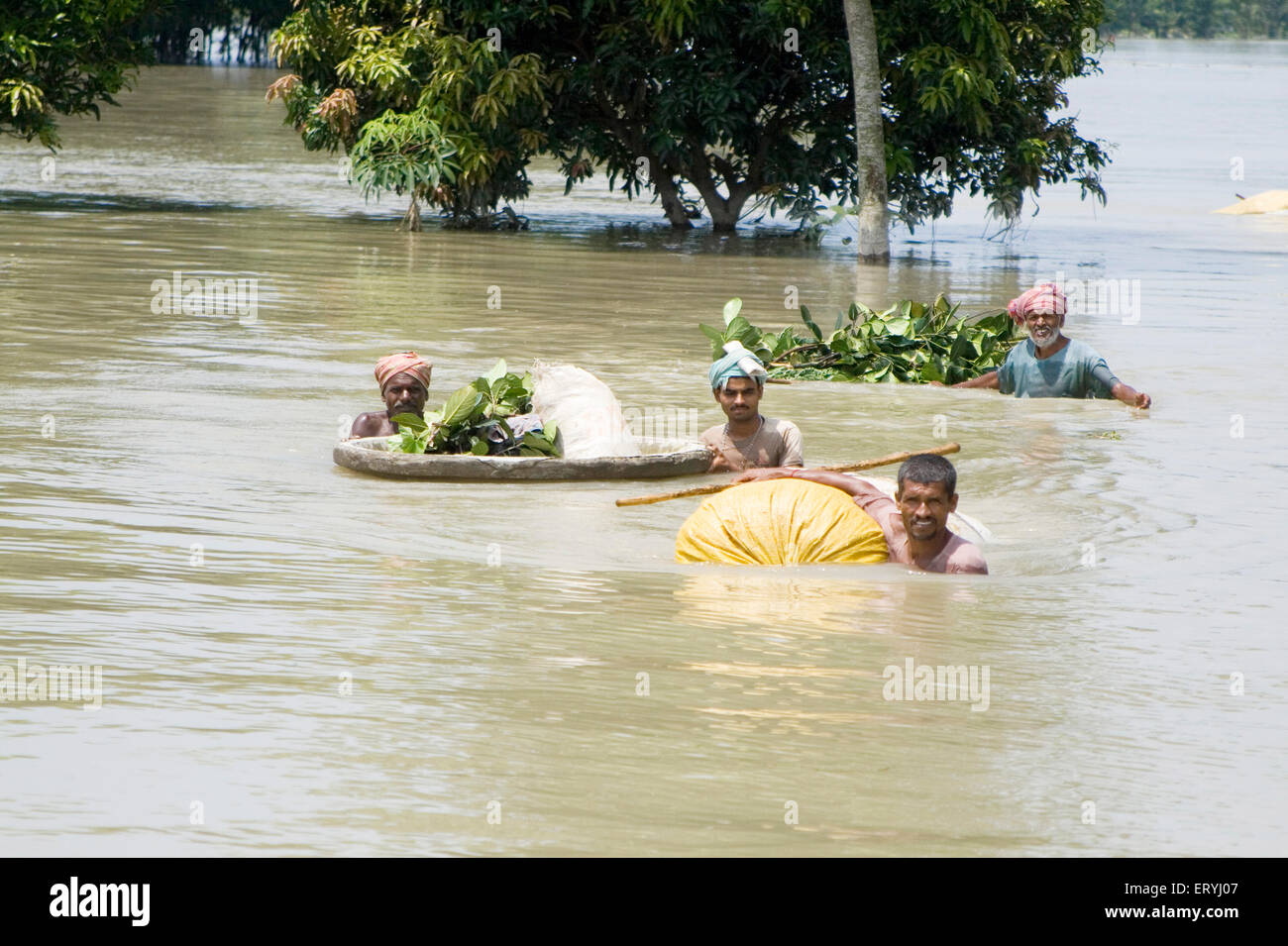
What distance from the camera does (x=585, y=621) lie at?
650cm

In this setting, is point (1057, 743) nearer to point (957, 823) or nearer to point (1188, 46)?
point (957, 823)

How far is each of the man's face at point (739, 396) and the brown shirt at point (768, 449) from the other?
13 centimetres

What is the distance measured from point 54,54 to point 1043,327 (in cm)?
1405

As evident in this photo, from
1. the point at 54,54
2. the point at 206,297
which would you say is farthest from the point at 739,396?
the point at 54,54

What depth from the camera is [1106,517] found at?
28.7 feet

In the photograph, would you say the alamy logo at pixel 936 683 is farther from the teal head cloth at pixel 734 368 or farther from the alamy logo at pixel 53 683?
the teal head cloth at pixel 734 368

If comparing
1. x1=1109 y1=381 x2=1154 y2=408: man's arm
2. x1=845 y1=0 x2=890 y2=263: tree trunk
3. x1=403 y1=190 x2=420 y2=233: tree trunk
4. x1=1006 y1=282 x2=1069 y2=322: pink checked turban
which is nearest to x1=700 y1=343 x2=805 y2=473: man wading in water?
x1=1006 y1=282 x2=1069 y2=322: pink checked turban

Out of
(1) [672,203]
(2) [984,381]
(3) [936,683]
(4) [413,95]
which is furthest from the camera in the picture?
(1) [672,203]

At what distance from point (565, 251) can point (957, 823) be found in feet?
54.5

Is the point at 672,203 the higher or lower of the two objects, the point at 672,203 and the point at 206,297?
the higher

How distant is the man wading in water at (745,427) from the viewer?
9227 mm

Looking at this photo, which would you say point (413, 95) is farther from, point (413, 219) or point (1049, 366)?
point (1049, 366)

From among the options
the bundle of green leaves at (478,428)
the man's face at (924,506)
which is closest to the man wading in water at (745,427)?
the bundle of green leaves at (478,428)

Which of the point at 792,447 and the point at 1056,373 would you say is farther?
the point at 1056,373
